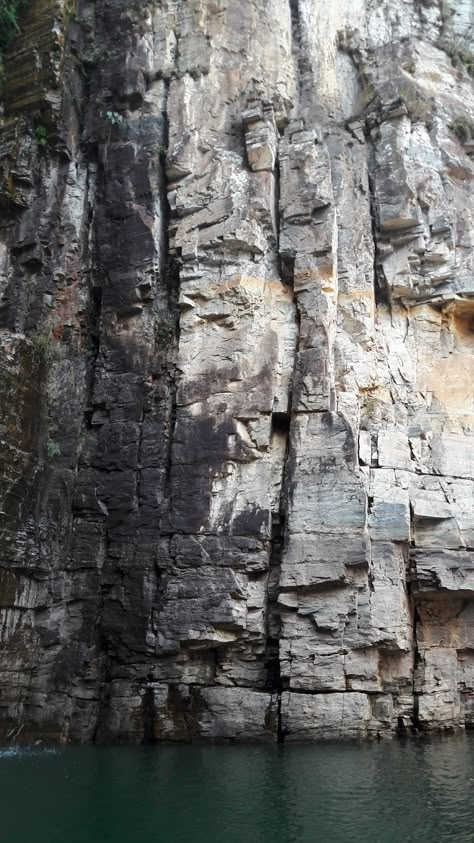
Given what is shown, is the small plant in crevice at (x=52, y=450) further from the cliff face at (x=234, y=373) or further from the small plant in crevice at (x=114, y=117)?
the small plant in crevice at (x=114, y=117)

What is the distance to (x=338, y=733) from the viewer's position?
45.6ft

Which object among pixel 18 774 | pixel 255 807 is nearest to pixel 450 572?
pixel 255 807

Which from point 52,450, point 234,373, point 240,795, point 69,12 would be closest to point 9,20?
point 69,12

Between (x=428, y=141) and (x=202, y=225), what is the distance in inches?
228

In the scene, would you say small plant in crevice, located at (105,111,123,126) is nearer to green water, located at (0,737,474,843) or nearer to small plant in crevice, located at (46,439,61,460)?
small plant in crevice, located at (46,439,61,460)

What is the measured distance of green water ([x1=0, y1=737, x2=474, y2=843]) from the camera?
845 centimetres

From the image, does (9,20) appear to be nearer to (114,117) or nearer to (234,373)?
(114,117)

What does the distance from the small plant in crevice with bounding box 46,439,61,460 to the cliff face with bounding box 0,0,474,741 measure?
5 centimetres

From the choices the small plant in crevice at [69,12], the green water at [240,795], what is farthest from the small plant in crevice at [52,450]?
the small plant in crevice at [69,12]

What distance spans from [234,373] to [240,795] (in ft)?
27.6

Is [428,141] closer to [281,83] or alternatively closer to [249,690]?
Answer: [281,83]

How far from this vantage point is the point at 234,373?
53.5ft

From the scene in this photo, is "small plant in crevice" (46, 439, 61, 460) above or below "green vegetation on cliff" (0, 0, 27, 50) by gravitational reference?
below

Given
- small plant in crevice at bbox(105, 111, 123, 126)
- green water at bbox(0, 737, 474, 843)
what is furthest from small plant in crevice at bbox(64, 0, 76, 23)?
green water at bbox(0, 737, 474, 843)
